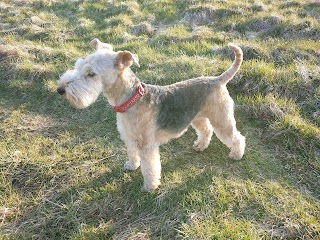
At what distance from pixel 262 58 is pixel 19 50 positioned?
219 inches

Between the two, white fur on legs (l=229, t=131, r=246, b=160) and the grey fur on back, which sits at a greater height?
the grey fur on back

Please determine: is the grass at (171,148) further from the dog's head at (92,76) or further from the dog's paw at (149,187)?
the dog's head at (92,76)

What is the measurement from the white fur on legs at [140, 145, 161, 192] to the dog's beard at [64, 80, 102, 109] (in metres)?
0.98

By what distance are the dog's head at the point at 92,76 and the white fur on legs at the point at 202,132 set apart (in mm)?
1625

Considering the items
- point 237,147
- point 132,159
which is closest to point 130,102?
point 132,159

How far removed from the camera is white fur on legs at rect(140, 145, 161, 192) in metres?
3.90

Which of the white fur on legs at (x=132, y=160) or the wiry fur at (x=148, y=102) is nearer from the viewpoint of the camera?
the wiry fur at (x=148, y=102)

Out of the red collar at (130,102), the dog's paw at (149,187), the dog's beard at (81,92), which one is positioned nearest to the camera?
the dog's beard at (81,92)

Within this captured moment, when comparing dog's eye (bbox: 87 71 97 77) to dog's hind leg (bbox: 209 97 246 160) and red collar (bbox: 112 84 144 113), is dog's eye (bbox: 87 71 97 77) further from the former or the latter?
dog's hind leg (bbox: 209 97 246 160)

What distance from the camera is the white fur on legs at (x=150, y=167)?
3896 millimetres

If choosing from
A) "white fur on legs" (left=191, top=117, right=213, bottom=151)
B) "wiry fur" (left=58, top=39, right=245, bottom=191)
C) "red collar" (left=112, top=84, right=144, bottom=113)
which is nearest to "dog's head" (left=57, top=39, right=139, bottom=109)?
"wiry fur" (left=58, top=39, right=245, bottom=191)

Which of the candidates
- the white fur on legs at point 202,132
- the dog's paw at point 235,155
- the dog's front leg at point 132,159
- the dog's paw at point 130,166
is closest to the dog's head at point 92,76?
the dog's front leg at point 132,159

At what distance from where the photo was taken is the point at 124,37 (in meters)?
8.11

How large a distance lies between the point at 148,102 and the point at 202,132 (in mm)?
1326
